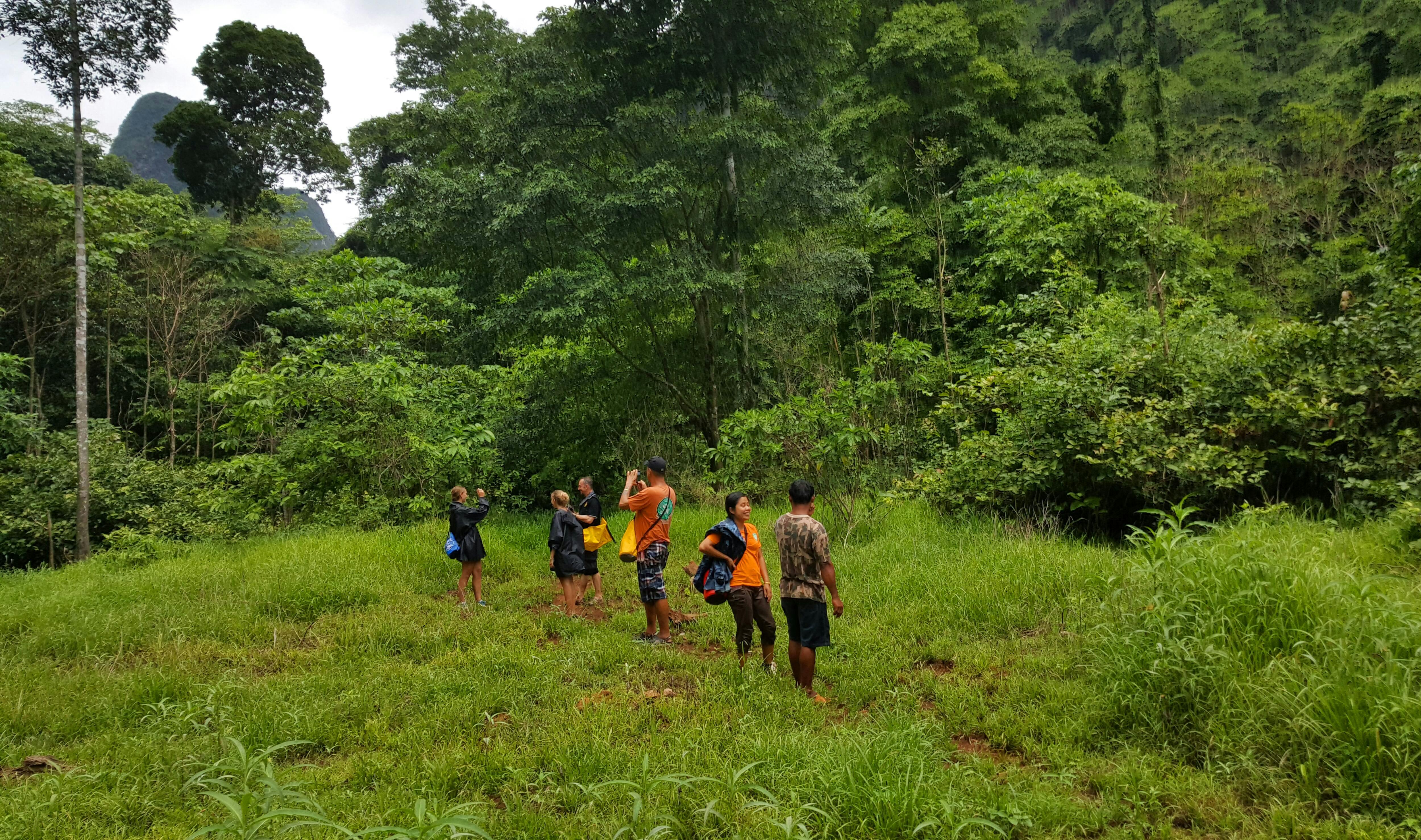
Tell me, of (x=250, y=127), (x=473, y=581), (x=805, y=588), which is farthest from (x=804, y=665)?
(x=250, y=127)

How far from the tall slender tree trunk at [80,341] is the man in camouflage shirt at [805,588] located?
1503 centimetres

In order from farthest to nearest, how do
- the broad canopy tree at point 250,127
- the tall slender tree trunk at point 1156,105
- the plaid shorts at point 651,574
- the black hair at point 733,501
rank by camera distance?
the broad canopy tree at point 250,127 → the tall slender tree trunk at point 1156,105 → the plaid shorts at point 651,574 → the black hair at point 733,501

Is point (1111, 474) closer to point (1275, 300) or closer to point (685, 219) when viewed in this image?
point (685, 219)

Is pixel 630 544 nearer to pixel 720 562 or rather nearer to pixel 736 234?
pixel 720 562

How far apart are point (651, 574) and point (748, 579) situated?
52.0 inches

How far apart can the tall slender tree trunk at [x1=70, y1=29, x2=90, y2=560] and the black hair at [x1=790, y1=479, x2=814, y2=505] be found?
15.0m

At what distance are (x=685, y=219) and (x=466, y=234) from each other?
14.2 ft

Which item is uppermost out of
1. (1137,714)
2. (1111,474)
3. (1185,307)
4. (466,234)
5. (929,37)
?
(929,37)

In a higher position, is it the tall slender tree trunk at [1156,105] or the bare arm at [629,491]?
the tall slender tree trunk at [1156,105]

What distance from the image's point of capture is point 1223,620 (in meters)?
4.14

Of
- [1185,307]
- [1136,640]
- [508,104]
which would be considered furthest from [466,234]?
[1185,307]

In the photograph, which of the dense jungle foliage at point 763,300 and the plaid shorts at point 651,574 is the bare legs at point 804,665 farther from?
the dense jungle foliage at point 763,300

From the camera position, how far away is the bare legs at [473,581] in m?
7.79

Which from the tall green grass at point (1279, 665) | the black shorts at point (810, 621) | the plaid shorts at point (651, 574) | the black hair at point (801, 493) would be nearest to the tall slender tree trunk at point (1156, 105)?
the tall green grass at point (1279, 665)
